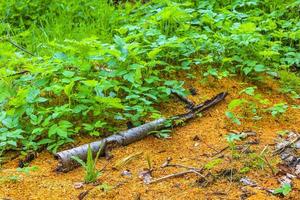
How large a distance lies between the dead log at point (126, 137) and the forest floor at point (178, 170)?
0.05 meters

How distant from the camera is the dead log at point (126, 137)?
2928 mm

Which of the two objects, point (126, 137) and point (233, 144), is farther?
point (126, 137)

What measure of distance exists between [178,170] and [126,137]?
542 mm

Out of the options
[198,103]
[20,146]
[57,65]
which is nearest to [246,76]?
[198,103]

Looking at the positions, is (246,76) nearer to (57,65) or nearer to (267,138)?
(267,138)

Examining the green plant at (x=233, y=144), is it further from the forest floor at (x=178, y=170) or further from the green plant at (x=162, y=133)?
the green plant at (x=162, y=133)

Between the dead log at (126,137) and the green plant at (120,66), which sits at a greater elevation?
the green plant at (120,66)

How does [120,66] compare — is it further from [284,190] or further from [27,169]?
[284,190]

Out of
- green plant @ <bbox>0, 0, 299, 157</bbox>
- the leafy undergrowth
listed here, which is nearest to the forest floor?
the leafy undergrowth

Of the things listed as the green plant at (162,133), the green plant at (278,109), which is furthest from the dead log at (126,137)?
the green plant at (278,109)

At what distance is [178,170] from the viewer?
2867mm

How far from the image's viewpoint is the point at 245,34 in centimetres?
413

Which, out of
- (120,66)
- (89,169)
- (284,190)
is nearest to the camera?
(284,190)

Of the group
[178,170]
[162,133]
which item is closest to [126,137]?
[162,133]
